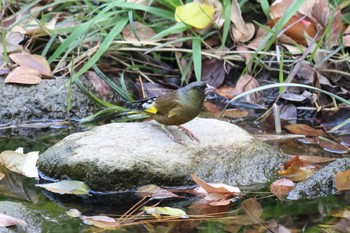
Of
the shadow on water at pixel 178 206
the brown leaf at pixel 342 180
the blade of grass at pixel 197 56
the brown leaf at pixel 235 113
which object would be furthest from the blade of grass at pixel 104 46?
the brown leaf at pixel 342 180

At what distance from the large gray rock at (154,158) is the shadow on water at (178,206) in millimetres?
108

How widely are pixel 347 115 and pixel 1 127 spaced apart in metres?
2.24

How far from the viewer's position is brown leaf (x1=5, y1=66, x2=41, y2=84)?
4.73m

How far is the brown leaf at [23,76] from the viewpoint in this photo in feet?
15.5

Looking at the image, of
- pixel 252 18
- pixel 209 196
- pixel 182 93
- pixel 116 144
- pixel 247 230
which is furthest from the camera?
pixel 252 18

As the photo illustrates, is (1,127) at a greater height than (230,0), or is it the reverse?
(230,0)

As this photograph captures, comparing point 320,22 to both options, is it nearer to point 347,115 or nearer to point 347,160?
point 347,115

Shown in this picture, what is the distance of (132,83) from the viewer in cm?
502

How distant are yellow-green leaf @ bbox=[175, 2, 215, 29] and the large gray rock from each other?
1249 mm

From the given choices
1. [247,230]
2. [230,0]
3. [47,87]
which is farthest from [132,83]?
[247,230]

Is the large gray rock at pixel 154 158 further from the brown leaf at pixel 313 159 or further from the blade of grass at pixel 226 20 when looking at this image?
the blade of grass at pixel 226 20

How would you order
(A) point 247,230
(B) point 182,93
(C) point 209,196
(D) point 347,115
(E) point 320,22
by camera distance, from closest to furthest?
(A) point 247,230
(C) point 209,196
(B) point 182,93
(D) point 347,115
(E) point 320,22

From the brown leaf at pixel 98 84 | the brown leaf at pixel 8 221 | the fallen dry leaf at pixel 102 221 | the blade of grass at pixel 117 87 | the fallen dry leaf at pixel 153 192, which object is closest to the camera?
the brown leaf at pixel 8 221

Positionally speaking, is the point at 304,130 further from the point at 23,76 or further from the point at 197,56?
the point at 23,76
